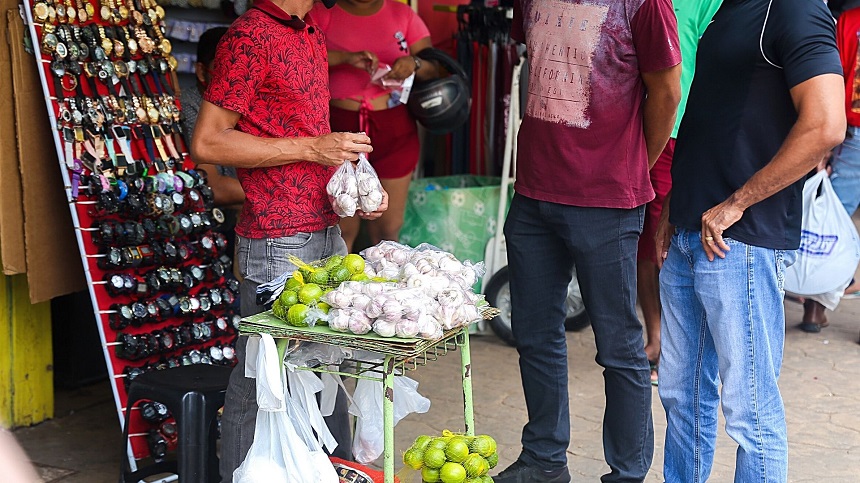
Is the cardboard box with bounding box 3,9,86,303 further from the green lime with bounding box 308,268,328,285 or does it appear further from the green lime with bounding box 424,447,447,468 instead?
the green lime with bounding box 424,447,447,468

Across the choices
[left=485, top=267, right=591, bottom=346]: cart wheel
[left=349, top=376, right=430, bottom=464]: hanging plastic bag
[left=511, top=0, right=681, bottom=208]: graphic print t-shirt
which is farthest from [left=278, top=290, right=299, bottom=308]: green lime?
[left=485, top=267, right=591, bottom=346]: cart wheel

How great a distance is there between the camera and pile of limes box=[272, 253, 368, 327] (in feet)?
8.19

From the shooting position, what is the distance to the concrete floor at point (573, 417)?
3727 mm

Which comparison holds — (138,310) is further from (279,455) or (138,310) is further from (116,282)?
(279,455)

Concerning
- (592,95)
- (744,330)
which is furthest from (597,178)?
(744,330)

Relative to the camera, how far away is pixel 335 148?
276 centimetres

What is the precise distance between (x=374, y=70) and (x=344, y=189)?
1.90 m

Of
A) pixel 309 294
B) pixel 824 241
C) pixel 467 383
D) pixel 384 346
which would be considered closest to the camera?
pixel 384 346

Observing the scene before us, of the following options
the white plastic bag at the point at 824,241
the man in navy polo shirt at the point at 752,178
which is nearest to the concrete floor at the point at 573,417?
the white plastic bag at the point at 824,241

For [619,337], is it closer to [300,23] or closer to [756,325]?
[756,325]

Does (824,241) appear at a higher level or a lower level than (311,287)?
lower

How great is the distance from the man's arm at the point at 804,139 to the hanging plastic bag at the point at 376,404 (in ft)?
3.50

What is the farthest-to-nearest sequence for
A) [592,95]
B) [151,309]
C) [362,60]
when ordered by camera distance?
[362,60] < [151,309] < [592,95]

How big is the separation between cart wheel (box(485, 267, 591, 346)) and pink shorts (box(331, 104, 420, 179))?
2.69ft
